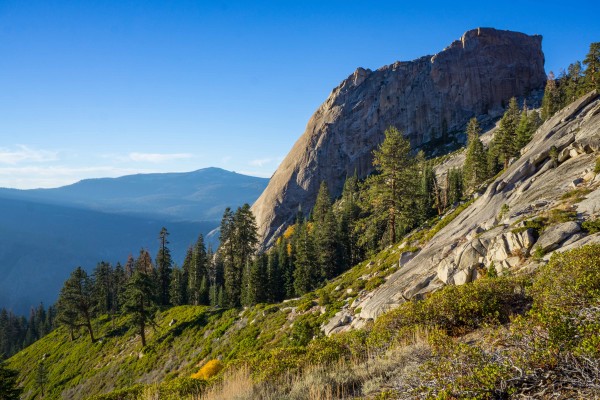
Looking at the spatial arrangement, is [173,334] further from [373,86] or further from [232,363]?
[373,86]

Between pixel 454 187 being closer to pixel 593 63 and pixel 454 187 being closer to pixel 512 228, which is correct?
pixel 593 63

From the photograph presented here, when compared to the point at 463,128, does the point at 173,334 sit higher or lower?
lower

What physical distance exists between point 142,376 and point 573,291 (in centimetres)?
4418

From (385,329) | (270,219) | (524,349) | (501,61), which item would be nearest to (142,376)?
(385,329)

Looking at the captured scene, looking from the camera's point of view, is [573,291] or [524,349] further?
[573,291]

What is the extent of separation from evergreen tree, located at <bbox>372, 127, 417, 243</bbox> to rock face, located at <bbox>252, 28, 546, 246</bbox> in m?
105

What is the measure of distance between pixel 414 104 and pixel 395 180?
134731 mm

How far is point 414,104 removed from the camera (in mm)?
152000

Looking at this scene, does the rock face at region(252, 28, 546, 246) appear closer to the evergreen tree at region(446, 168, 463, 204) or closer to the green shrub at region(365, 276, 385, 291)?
the evergreen tree at region(446, 168, 463, 204)

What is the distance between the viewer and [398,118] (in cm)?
15275

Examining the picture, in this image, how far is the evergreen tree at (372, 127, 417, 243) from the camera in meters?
32.1

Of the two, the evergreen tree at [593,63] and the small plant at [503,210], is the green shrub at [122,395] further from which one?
the evergreen tree at [593,63]

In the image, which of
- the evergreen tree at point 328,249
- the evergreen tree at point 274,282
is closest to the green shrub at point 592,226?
the evergreen tree at point 328,249

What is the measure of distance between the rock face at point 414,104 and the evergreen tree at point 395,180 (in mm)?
105442
